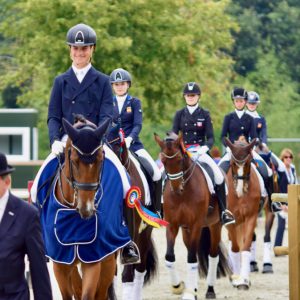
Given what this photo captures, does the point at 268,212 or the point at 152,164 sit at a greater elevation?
the point at 152,164

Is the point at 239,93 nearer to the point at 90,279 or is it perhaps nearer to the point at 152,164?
the point at 152,164

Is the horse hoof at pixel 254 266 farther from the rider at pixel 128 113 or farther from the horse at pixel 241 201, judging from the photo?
the rider at pixel 128 113

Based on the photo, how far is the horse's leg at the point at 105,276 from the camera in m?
10.3

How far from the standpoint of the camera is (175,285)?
16.0 metres

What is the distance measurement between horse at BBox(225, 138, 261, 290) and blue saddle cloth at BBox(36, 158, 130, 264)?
22.7ft

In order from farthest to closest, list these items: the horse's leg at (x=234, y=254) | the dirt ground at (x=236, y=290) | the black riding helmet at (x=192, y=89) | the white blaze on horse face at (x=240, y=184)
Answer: the white blaze on horse face at (x=240, y=184) < the horse's leg at (x=234, y=254) < the black riding helmet at (x=192, y=89) < the dirt ground at (x=236, y=290)

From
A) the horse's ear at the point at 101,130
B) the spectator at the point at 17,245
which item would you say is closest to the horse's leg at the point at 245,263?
the horse's ear at the point at 101,130

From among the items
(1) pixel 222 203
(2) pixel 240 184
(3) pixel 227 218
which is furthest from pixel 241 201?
(3) pixel 227 218

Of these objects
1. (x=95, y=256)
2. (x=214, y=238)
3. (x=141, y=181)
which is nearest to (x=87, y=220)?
(x=95, y=256)

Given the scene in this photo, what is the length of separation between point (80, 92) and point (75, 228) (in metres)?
1.34

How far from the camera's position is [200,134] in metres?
16.3

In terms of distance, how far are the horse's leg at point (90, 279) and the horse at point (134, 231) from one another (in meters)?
1.49

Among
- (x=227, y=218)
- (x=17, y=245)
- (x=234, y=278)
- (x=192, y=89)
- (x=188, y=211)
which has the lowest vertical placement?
(x=234, y=278)

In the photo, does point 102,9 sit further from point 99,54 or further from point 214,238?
point 214,238
